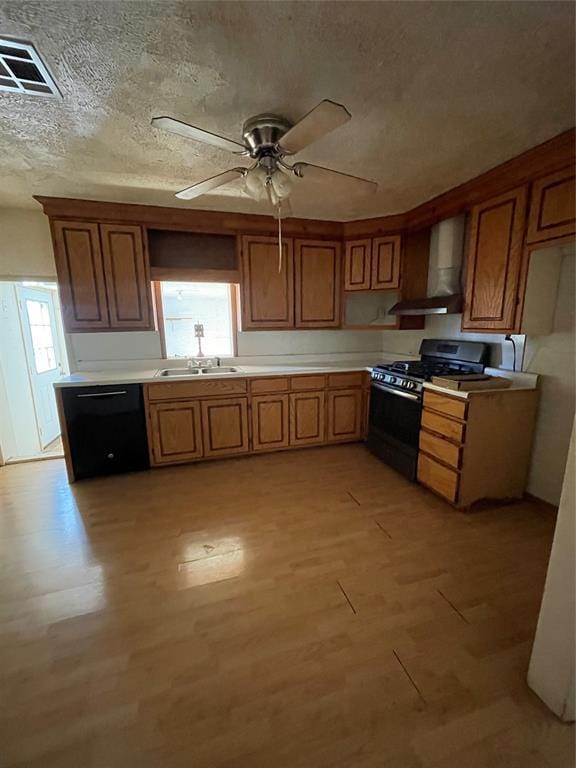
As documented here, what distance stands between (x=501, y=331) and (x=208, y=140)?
2265 mm

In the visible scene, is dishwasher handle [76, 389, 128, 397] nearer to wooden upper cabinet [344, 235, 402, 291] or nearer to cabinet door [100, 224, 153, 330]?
cabinet door [100, 224, 153, 330]

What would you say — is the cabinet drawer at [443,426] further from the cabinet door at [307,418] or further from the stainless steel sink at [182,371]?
the stainless steel sink at [182,371]

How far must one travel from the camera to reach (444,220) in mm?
2934

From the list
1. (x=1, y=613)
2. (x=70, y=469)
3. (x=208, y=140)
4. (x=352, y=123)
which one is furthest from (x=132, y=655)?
(x=352, y=123)

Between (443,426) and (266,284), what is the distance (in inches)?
88.0

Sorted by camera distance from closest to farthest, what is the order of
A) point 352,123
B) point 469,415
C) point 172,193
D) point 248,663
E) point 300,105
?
point 248,663, point 300,105, point 352,123, point 469,415, point 172,193

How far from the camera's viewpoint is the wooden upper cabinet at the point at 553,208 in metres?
1.90

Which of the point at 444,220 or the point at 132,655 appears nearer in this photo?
the point at 132,655

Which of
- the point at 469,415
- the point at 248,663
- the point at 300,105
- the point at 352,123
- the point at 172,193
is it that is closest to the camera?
the point at 248,663

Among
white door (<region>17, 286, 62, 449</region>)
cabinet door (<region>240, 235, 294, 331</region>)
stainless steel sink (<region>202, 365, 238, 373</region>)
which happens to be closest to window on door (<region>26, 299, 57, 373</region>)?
white door (<region>17, 286, 62, 449</region>)

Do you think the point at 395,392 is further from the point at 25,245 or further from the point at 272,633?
the point at 25,245

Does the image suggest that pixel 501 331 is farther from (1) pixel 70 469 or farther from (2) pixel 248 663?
(1) pixel 70 469

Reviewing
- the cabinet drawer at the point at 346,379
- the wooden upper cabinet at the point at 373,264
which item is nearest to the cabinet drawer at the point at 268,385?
the cabinet drawer at the point at 346,379

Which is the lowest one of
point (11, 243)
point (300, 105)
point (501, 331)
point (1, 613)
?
point (1, 613)
